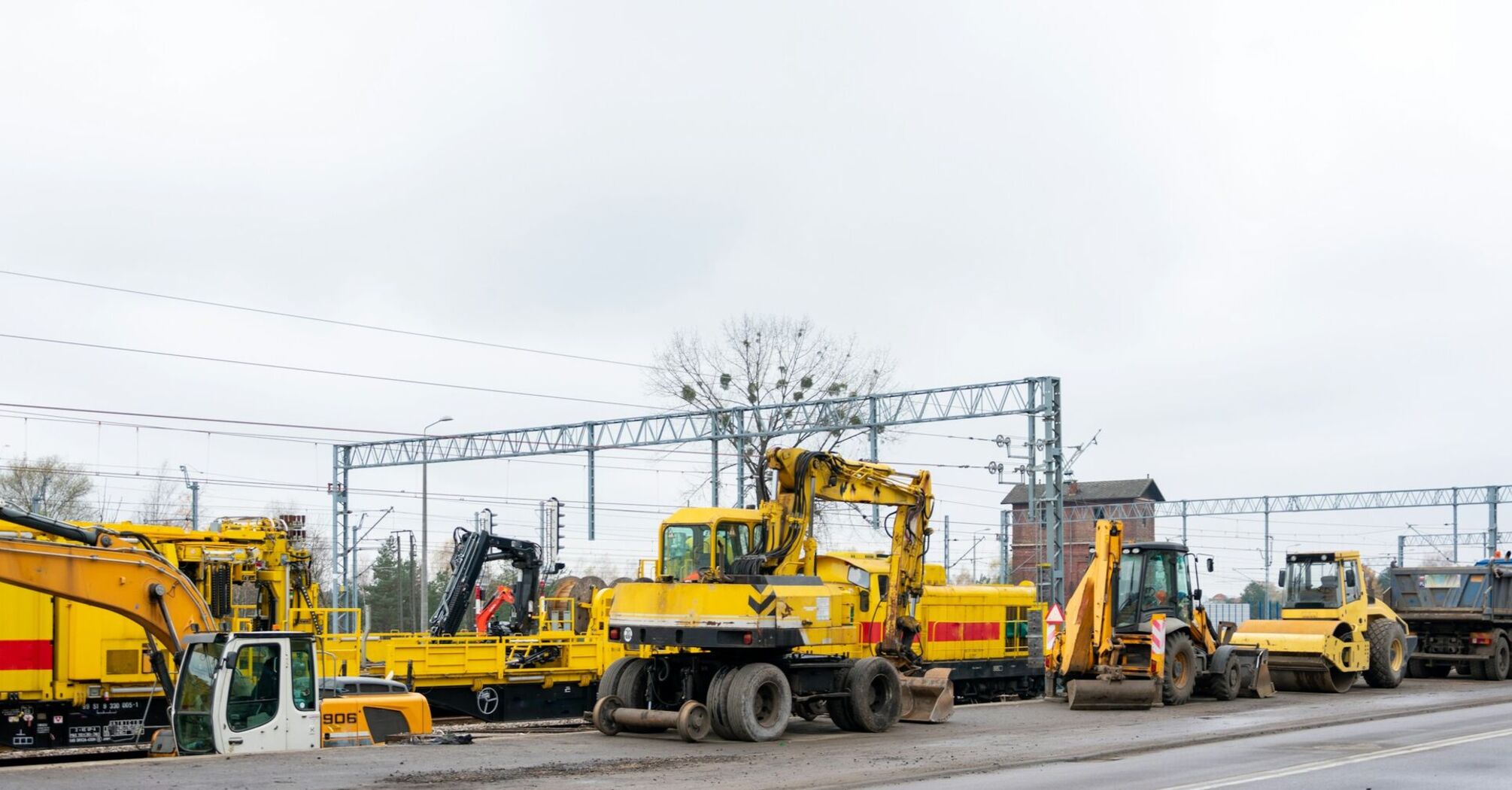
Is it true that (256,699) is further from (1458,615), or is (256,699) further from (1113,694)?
(1458,615)

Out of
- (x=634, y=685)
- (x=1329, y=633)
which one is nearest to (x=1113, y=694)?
(x=1329, y=633)

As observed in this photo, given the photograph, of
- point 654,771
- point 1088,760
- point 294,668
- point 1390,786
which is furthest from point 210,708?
point 1390,786

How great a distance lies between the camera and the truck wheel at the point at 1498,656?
3262 cm

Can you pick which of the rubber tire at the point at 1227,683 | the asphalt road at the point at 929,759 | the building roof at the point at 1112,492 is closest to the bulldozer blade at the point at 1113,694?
the asphalt road at the point at 929,759

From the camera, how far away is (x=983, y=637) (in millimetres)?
29828

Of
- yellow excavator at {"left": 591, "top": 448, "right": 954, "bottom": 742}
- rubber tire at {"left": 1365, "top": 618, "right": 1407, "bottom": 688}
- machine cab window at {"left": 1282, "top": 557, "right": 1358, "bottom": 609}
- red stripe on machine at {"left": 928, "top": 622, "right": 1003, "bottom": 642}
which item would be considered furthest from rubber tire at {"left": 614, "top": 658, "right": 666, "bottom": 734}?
rubber tire at {"left": 1365, "top": 618, "right": 1407, "bottom": 688}

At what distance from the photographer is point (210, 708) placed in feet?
53.1

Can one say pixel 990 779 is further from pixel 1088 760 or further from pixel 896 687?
pixel 896 687

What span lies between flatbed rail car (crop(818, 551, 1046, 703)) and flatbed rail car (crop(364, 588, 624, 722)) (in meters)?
6.08

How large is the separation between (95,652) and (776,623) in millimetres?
9197

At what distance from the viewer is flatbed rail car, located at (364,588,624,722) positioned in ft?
81.1

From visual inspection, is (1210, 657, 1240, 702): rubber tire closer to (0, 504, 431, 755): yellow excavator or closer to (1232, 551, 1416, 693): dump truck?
(1232, 551, 1416, 693): dump truck

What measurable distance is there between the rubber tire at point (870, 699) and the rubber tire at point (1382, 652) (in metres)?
13.0

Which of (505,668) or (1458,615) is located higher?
(1458,615)
